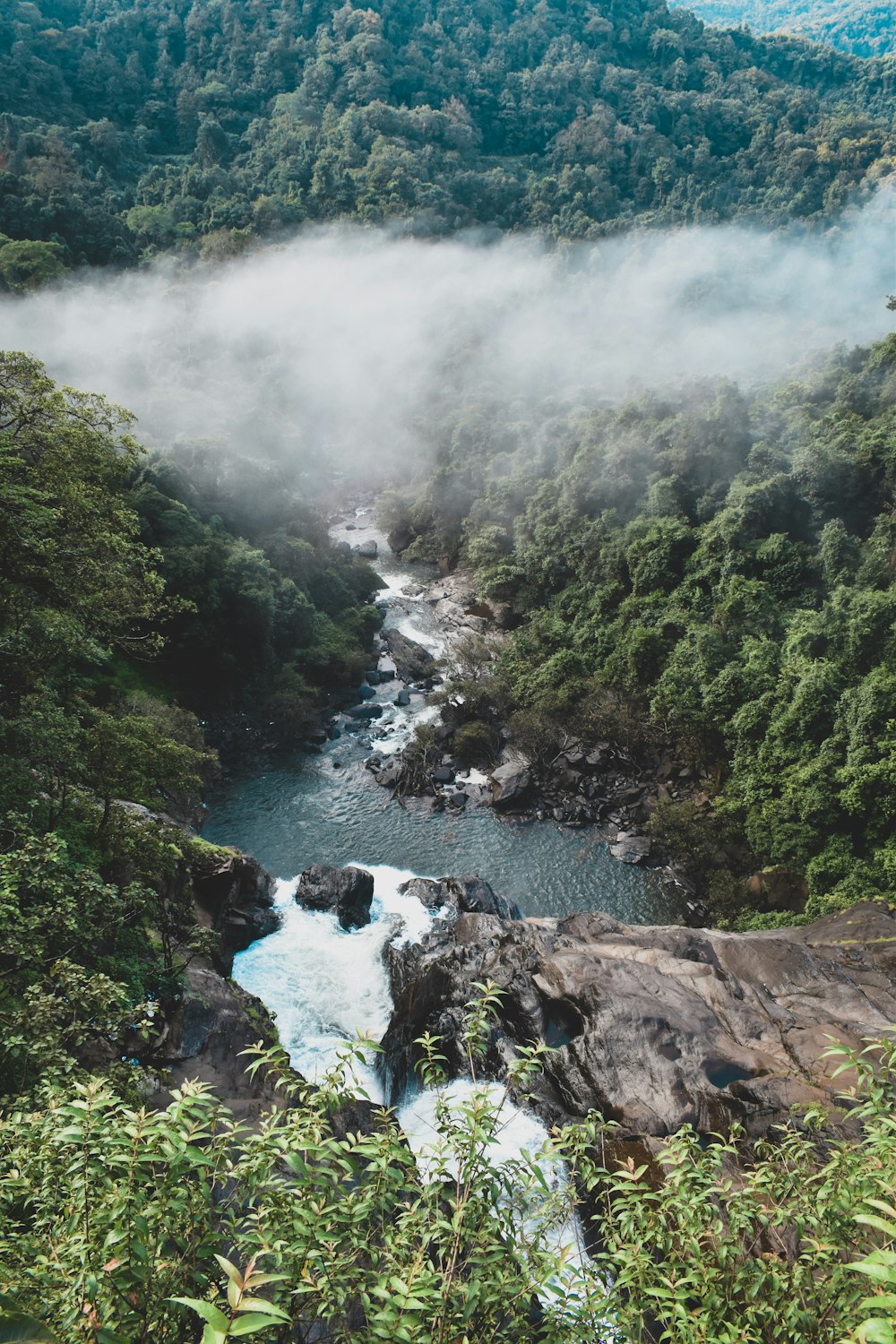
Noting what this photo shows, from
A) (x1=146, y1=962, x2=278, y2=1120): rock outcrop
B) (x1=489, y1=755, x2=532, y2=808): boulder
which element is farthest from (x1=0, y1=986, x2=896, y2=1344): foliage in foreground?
(x1=489, y1=755, x2=532, y2=808): boulder

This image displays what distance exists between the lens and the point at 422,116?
103938 mm

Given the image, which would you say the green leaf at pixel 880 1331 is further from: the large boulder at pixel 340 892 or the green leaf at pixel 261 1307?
the large boulder at pixel 340 892

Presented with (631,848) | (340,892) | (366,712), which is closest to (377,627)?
(366,712)

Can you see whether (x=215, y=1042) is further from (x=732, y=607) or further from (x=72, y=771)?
(x=732, y=607)

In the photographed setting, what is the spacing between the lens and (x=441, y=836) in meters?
32.0

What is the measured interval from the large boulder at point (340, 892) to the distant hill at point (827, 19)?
177 meters

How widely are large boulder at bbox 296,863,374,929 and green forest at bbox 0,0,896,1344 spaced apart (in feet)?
12.7

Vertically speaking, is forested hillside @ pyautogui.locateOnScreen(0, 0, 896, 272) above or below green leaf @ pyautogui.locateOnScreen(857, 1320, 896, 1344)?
above

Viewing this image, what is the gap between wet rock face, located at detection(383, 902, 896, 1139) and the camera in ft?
54.6

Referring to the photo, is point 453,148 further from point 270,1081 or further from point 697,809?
point 270,1081

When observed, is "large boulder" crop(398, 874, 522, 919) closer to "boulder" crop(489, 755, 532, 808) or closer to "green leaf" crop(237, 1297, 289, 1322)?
"boulder" crop(489, 755, 532, 808)

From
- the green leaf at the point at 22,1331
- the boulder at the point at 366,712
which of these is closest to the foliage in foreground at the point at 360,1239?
the green leaf at the point at 22,1331

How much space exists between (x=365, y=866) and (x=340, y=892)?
11.4ft

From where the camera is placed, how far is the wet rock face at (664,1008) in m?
16.7
